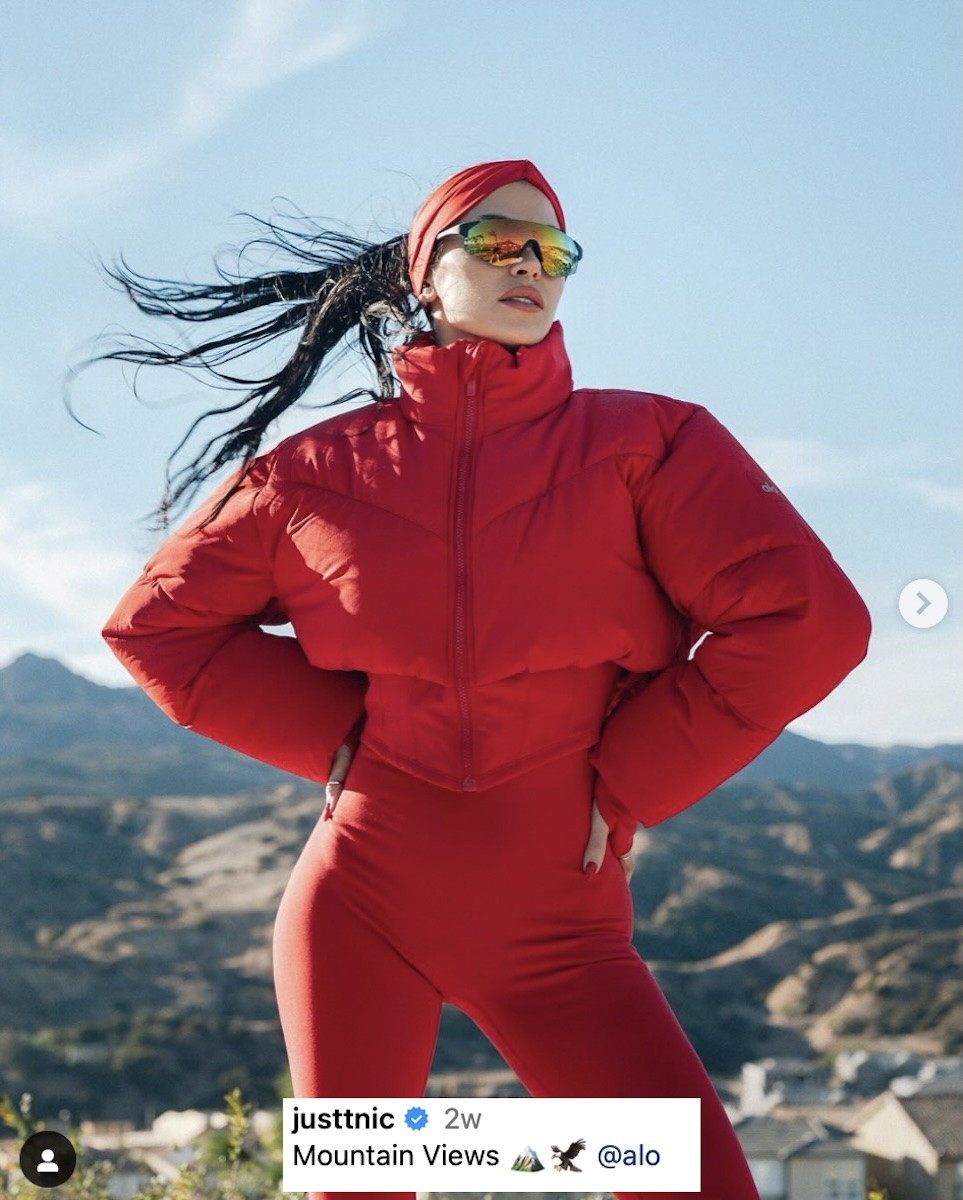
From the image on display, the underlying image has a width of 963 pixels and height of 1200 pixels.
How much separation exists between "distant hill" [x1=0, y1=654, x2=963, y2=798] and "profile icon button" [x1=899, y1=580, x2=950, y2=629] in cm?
7366

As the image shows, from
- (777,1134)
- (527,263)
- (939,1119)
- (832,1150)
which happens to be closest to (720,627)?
(527,263)

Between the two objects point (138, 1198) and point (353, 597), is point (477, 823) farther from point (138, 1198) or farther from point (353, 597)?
point (138, 1198)

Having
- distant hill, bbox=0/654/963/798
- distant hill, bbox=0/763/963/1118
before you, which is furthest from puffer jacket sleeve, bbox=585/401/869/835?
distant hill, bbox=0/654/963/798

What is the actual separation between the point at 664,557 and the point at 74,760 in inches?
3473

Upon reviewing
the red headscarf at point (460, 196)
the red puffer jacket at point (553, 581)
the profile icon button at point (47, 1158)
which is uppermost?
the red headscarf at point (460, 196)

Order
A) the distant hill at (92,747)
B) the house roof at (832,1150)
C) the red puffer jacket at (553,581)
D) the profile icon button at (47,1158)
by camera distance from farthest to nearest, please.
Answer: the distant hill at (92,747)
the house roof at (832,1150)
the profile icon button at (47,1158)
the red puffer jacket at (553,581)

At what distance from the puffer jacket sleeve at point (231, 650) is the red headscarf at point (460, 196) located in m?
0.46

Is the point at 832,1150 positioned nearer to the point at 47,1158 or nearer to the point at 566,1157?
the point at 47,1158

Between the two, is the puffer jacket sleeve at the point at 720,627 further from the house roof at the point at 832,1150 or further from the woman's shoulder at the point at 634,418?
the house roof at the point at 832,1150

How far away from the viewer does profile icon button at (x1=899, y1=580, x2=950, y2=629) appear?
127 inches

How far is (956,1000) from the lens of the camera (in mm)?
56031
